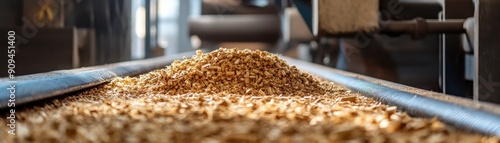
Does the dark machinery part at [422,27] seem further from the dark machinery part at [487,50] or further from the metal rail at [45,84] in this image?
the metal rail at [45,84]

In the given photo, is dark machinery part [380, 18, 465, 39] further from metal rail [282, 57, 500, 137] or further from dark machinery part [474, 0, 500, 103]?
metal rail [282, 57, 500, 137]

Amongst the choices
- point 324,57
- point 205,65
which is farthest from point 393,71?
point 205,65

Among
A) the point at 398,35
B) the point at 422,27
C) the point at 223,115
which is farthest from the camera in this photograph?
the point at 398,35

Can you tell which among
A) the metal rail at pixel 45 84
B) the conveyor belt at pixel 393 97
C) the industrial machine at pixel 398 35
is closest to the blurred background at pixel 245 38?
the industrial machine at pixel 398 35

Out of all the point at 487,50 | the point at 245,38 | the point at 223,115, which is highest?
the point at 245,38

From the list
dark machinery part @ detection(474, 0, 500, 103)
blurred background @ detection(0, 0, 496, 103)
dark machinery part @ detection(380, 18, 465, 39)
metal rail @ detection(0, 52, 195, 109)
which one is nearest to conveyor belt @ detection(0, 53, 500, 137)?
metal rail @ detection(0, 52, 195, 109)

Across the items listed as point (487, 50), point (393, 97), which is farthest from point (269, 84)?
point (487, 50)

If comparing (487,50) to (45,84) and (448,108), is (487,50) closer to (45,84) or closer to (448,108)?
(448,108)
